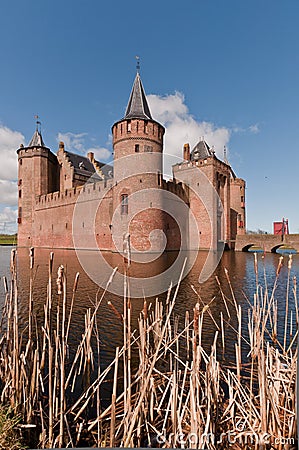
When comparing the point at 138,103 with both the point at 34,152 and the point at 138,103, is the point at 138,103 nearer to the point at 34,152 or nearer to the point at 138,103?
the point at 138,103

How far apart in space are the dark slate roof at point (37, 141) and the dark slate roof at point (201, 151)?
1836 centimetres

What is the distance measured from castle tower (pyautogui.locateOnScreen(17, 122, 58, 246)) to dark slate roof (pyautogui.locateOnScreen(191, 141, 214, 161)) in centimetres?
1752

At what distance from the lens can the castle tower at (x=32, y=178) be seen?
33.1 meters

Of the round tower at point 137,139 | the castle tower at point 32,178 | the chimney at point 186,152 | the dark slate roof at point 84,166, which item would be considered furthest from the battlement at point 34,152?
the chimney at point 186,152

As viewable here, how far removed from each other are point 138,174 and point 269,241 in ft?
48.5

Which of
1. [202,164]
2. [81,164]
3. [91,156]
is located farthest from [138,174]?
[91,156]

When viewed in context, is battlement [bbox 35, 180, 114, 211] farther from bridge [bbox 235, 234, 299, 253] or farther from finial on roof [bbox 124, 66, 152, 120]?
bridge [bbox 235, 234, 299, 253]

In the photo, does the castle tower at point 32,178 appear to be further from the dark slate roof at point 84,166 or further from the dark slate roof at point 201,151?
the dark slate roof at point 201,151

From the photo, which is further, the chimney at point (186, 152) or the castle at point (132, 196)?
the chimney at point (186, 152)

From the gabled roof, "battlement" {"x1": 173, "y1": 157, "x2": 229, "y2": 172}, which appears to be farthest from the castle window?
the gabled roof

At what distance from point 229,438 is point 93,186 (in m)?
26.2

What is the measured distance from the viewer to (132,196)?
74.3 feet

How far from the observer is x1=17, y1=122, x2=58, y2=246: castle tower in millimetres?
33094

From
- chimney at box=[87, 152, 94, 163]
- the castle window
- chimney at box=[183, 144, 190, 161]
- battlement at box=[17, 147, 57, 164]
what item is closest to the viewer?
the castle window
